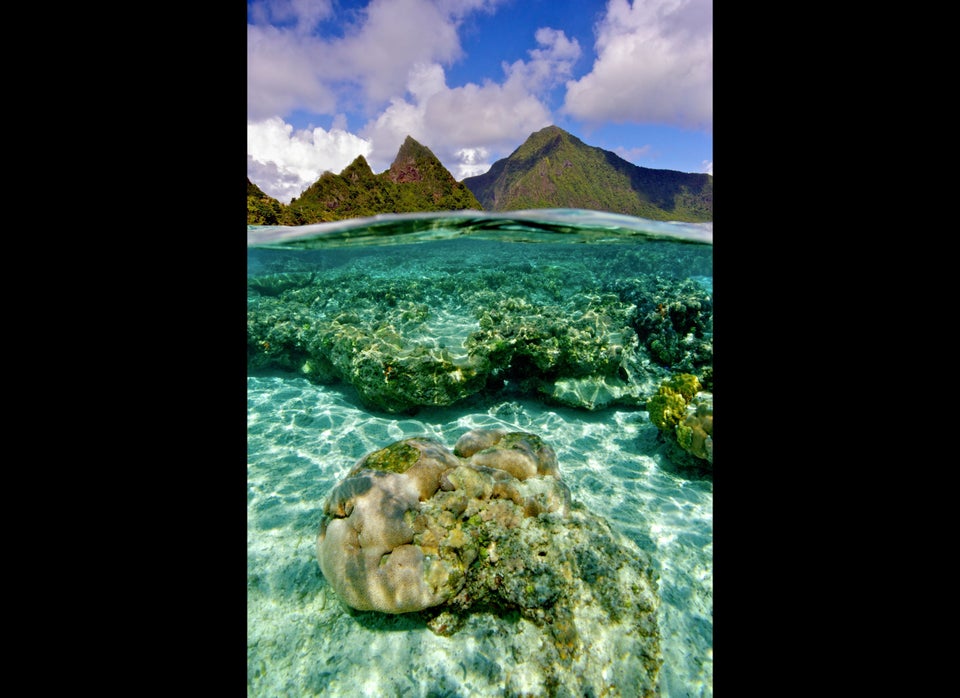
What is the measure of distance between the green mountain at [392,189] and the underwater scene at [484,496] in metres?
15.0

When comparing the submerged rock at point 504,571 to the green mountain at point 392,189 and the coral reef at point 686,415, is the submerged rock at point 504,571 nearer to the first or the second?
the coral reef at point 686,415

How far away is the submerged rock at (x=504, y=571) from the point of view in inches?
147

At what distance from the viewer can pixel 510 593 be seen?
3969mm

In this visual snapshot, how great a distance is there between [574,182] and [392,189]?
33890 millimetres

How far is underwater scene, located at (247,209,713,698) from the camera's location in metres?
3.78

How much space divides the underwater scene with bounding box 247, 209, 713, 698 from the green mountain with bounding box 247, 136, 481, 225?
49.2ft

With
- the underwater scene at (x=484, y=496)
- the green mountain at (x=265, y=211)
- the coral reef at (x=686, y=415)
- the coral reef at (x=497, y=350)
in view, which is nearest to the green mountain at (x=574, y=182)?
the green mountain at (x=265, y=211)

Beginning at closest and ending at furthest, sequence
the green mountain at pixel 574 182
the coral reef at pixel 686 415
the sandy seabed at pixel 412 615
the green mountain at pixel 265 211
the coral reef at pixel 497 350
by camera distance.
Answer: the sandy seabed at pixel 412 615, the coral reef at pixel 686 415, the coral reef at pixel 497 350, the green mountain at pixel 265 211, the green mountain at pixel 574 182

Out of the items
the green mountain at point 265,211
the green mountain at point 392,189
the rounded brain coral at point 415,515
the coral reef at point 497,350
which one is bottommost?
the rounded brain coral at point 415,515
